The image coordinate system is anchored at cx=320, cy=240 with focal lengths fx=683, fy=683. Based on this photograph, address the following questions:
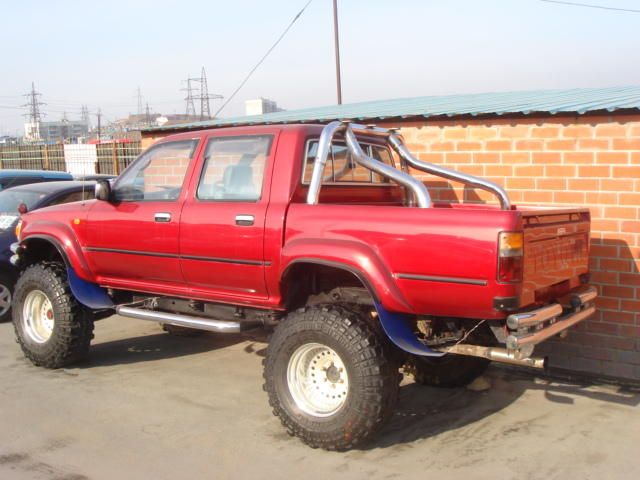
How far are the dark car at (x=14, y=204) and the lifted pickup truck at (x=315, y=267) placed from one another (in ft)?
6.15

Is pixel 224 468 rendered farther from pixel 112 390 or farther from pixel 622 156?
pixel 622 156

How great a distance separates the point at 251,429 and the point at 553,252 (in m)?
2.42

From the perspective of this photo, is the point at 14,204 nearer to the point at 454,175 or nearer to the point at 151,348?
the point at 151,348

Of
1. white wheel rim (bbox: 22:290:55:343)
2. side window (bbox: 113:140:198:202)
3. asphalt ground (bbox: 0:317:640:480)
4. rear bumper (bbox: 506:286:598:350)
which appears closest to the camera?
rear bumper (bbox: 506:286:598:350)

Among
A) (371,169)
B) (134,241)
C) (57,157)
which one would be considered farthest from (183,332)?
(57,157)

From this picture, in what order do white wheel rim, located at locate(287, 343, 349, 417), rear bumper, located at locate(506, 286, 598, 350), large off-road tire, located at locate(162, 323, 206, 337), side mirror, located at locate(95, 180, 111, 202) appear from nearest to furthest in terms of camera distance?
rear bumper, located at locate(506, 286, 598, 350) < white wheel rim, located at locate(287, 343, 349, 417) < side mirror, located at locate(95, 180, 111, 202) < large off-road tire, located at locate(162, 323, 206, 337)

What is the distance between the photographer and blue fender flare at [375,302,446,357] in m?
4.23

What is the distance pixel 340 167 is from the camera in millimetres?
5352


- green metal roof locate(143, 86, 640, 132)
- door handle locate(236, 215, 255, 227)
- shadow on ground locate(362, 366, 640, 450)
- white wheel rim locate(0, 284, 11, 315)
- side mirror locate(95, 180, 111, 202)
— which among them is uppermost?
green metal roof locate(143, 86, 640, 132)

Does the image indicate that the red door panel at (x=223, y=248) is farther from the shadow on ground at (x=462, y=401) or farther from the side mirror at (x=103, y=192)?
the shadow on ground at (x=462, y=401)

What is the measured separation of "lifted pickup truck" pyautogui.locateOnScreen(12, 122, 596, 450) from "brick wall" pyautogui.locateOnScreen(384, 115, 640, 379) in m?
0.97

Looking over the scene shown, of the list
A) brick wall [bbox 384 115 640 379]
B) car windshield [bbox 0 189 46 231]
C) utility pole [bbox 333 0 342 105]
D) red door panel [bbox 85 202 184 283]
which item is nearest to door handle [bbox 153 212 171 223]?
red door panel [bbox 85 202 184 283]

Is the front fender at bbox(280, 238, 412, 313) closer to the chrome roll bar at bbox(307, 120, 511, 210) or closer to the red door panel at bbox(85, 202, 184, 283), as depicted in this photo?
the chrome roll bar at bbox(307, 120, 511, 210)

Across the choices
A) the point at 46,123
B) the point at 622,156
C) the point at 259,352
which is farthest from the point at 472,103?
the point at 46,123
